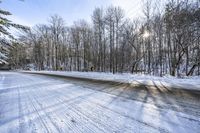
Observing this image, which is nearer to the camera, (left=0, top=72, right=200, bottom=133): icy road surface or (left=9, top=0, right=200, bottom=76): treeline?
(left=0, top=72, right=200, bottom=133): icy road surface

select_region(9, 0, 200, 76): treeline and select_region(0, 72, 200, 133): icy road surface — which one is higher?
select_region(9, 0, 200, 76): treeline

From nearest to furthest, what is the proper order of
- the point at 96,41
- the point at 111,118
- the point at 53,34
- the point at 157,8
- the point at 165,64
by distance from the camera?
the point at 111,118 → the point at 157,8 → the point at 165,64 → the point at 96,41 → the point at 53,34

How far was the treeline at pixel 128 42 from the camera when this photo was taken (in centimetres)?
1934

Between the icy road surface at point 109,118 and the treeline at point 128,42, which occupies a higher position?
the treeline at point 128,42

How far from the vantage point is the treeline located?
1934 centimetres

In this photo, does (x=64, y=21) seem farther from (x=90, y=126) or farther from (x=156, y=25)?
(x=90, y=126)

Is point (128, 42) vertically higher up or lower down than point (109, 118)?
higher up

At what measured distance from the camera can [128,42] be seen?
31.9 m

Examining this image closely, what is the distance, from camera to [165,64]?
34.2 metres

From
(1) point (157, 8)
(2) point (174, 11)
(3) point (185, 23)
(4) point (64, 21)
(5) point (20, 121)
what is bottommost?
(5) point (20, 121)

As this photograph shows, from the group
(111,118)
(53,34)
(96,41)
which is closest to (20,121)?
(111,118)

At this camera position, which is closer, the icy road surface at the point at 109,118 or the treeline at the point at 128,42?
the icy road surface at the point at 109,118

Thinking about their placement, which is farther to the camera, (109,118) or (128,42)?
(128,42)

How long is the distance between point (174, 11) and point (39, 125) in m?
19.7
